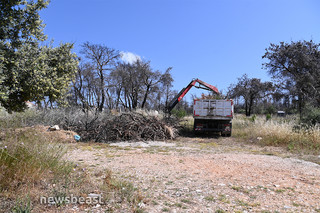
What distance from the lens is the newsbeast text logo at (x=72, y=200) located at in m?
2.65

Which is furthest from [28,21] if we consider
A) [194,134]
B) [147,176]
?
[194,134]

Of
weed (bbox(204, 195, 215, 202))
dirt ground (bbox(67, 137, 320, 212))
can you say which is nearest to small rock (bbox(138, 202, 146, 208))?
dirt ground (bbox(67, 137, 320, 212))

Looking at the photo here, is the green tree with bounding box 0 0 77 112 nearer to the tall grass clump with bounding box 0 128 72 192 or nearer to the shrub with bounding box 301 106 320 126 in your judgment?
the tall grass clump with bounding box 0 128 72 192

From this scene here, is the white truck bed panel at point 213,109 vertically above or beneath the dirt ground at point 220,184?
above

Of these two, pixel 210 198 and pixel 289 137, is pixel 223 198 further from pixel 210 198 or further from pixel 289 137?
pixel 289 137

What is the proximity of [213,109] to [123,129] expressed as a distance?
565 cm

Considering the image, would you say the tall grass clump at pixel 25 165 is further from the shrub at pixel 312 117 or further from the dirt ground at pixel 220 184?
the shrub at pixel 312 117

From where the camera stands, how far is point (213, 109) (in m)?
13.2

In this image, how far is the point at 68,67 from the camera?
25.6ft

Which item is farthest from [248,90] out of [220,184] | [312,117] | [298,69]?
[220,184]

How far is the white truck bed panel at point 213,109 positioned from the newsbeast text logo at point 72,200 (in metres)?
10.9

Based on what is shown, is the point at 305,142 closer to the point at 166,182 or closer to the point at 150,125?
the point at 150,125

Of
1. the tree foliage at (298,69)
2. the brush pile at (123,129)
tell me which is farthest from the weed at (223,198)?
the tree foliage at (298,69)

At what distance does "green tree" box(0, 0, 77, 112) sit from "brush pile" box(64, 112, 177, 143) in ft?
10.6
